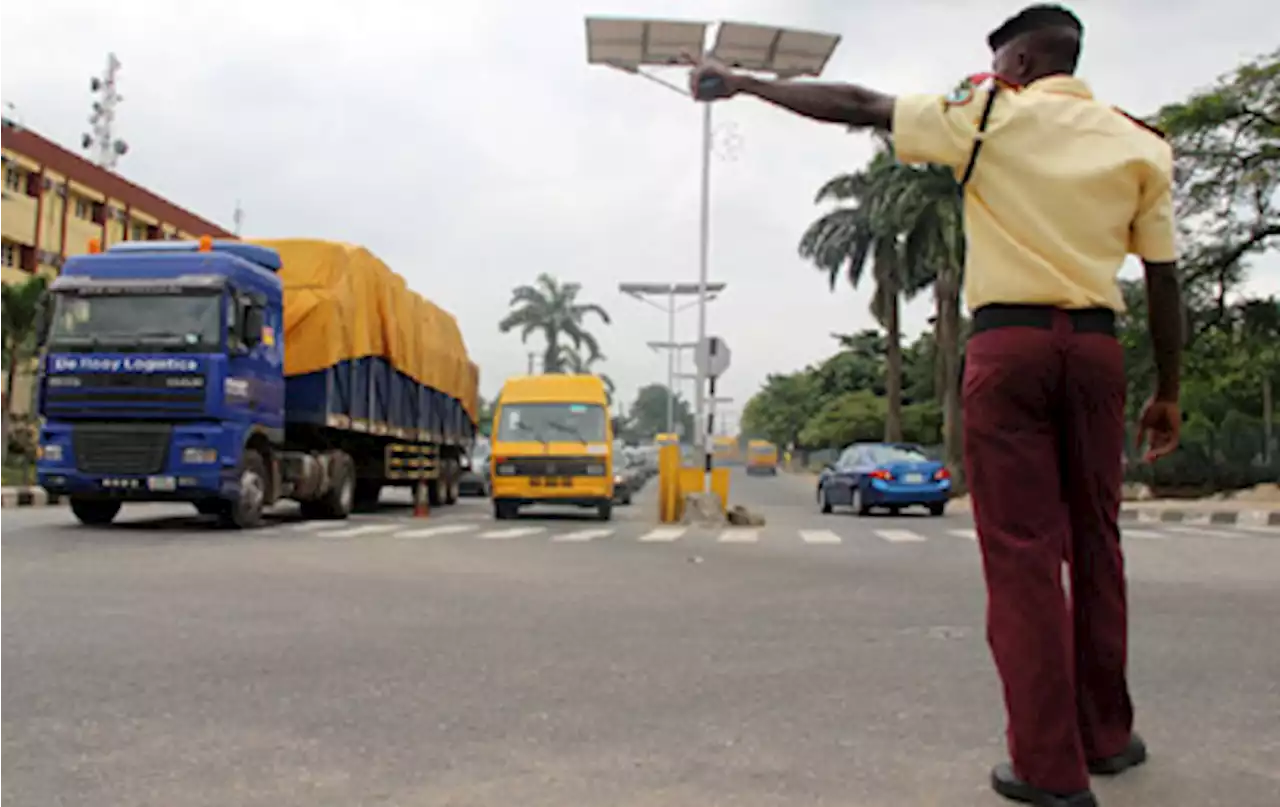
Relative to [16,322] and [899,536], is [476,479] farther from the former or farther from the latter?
[899,536]

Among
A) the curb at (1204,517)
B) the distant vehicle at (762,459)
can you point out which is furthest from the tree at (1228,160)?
the distant vehicle at (762,459)

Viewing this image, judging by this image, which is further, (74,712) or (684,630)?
(684,630)

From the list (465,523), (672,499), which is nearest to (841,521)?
(672,499)

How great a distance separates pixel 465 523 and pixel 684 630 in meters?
11.6

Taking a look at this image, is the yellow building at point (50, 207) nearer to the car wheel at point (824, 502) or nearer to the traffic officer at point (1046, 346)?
the car wheel at point (824, 502)

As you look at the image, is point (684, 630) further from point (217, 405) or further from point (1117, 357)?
point (217, 405)

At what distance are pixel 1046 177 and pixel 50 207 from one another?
43404 mm

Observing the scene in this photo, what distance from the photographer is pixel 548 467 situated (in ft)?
64.3

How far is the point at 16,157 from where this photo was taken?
127 feet

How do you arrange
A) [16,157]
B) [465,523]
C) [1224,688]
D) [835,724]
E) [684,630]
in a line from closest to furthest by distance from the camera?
1. [835,724]
2. [1224,688]
3. [684,630]
4. [465,523]
5. [16,157]

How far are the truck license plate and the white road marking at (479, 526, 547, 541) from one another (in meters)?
3.40

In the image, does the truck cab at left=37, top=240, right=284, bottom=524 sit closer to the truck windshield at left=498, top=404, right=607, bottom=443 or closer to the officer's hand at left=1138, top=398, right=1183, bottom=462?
the truck windshield at left=498, top=404, right=607, bottom=443

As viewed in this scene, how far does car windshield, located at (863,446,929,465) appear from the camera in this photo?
2247cm

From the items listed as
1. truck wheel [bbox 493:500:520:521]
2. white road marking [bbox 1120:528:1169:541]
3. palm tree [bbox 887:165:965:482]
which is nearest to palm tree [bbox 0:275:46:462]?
truck wheel [bbox 493:500:520:521]
